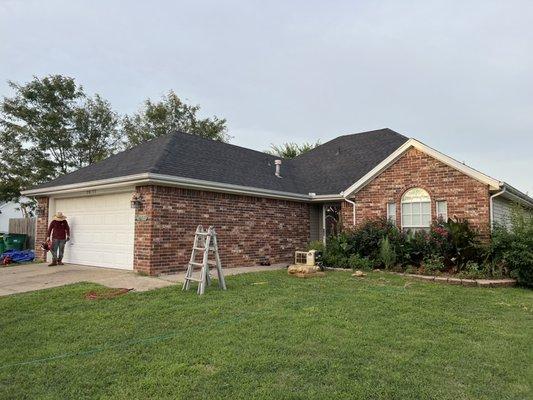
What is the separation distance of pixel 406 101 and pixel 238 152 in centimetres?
788

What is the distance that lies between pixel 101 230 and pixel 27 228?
32.9ft

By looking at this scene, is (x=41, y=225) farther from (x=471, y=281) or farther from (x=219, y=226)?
(x=471, y=281)

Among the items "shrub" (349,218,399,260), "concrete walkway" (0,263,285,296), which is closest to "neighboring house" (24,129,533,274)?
"concrete walkway" (0,263,285,296)

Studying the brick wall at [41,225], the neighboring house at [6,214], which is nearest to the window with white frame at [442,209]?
the brick wall at [41,225]

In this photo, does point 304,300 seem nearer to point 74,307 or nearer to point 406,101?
point 74,307

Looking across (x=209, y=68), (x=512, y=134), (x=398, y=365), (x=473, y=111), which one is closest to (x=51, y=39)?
(x=209, y=68)

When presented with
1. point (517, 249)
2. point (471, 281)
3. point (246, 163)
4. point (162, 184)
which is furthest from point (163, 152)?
point (517, 249)

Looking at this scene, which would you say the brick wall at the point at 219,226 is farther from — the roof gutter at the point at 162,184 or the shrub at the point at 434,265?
the shrub at the point at 434,265

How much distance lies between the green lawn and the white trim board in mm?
4249

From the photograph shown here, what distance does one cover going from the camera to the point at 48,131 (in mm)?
24469

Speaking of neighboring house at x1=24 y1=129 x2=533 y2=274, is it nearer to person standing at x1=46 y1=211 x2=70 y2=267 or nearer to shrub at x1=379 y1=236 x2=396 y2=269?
person standing at x1=46 y1=211 x2=70 y2=267

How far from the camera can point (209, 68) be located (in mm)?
17141

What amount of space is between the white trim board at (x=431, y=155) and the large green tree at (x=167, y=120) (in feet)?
64.8

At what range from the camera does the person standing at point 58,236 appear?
12398 millimetres
